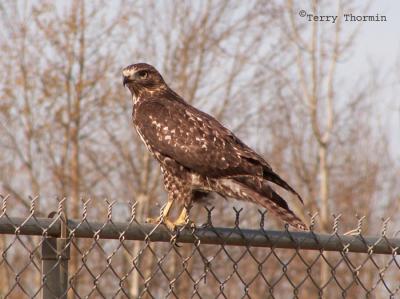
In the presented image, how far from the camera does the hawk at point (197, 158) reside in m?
5.53

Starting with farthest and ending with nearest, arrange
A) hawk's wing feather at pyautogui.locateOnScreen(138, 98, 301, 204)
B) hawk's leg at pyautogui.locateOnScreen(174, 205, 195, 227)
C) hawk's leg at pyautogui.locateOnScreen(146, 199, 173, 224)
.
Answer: hawk's wing feather at pyautogui.locateOnScreen(138, 98, 301, 204) → hawk's leg at pyautogui.locateOnScreen(174, 205, 195, 227) → hawk's leg at pyautogui.locateOnScreen(146, 199, 173, 224)

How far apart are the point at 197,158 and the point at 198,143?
10 centimetres

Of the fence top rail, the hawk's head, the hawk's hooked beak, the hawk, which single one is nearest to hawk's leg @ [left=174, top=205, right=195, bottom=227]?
the hawk

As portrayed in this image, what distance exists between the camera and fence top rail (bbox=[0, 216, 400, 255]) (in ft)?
13.0

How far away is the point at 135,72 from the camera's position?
23.3 ft

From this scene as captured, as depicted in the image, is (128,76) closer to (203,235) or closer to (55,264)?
(203,235)

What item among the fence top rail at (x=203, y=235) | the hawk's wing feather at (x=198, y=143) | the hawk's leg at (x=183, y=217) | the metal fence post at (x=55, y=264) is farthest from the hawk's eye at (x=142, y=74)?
the metal fence post at (x=55, y=264)

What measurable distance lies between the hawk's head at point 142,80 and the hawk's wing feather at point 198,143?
0.61 meters

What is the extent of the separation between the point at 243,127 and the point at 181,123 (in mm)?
11711

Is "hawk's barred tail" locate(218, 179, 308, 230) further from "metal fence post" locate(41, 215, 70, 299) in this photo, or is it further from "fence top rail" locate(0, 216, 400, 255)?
"metal fence post" locate(41, 215, 70, 299)

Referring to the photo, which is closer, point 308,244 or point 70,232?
point 70,232

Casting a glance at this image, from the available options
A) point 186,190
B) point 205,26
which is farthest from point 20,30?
point 186,190

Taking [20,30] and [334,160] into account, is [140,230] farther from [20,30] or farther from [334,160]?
[334,160]

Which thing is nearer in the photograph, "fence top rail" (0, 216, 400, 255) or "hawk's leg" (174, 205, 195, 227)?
"fence top rail" (0, 216, 400, 255)
